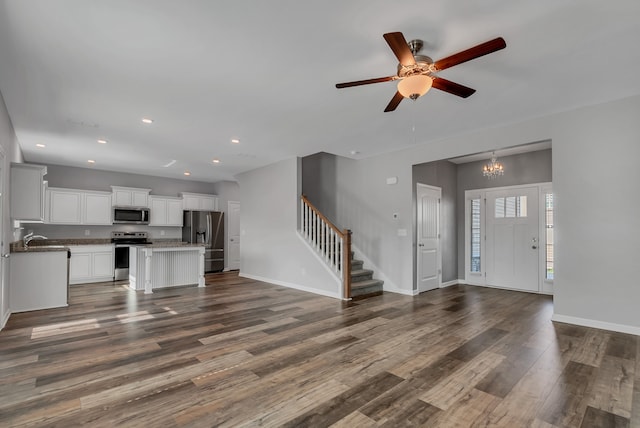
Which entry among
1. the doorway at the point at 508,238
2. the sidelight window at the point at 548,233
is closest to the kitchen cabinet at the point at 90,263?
the doorway at the point at 508,238

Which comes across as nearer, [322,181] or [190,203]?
[322,181]

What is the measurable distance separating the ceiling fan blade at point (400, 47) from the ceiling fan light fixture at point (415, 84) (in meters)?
0.18

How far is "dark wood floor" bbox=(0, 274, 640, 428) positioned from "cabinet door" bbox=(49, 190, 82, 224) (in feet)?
10.8

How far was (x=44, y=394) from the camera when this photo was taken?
7.49 ft

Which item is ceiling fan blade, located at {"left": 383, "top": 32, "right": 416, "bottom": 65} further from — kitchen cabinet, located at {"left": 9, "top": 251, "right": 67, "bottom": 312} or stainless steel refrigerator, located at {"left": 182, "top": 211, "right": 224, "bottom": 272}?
stainless steel refrigerator, located at {"left": 182, "top": 211, "right": 224, "bottom": 272}

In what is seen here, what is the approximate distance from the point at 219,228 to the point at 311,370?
6672 mm

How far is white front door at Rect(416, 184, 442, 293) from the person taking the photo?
19.6ft

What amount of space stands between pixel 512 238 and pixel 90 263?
8.80m

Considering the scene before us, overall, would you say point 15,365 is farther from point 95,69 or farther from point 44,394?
point 95,69

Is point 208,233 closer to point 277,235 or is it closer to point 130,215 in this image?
point 130,215

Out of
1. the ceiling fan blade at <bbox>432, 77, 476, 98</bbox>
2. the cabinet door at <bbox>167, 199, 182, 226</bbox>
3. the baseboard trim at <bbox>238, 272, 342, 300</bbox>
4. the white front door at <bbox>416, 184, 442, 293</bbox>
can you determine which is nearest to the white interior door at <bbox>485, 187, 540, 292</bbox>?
the white front door at <bbox>416, 184, 442, 293</bbox>

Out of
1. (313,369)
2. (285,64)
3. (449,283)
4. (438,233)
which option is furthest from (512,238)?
(285,64)

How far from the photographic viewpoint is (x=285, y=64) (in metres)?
2.90

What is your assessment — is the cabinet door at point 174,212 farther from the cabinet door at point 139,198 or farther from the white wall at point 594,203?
the white wall at point 594,203
